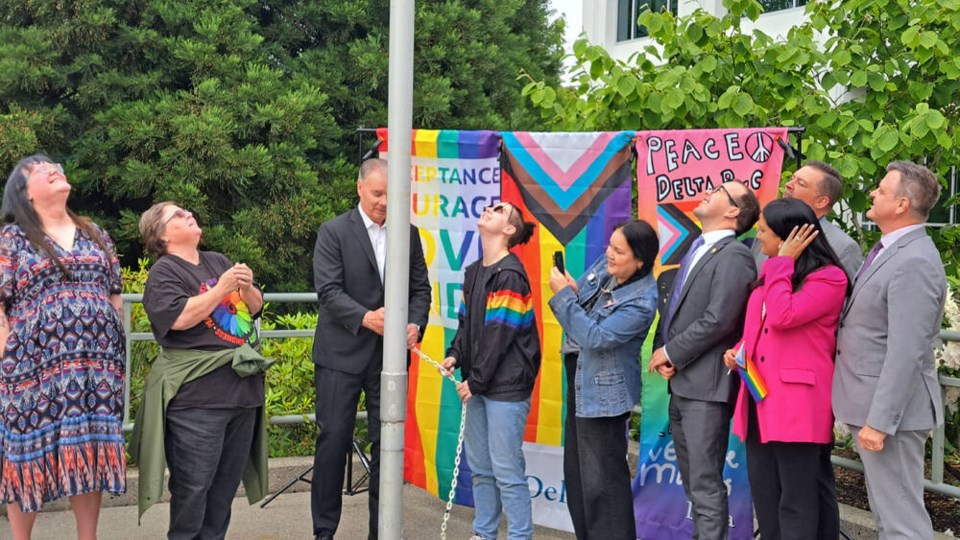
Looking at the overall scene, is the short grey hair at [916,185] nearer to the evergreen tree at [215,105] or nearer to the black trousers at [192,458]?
the black trousers at [192,458]

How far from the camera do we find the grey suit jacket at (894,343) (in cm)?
417

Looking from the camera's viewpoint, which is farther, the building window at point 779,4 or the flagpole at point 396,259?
the building window at point 779,4

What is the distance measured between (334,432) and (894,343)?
2.86 meters

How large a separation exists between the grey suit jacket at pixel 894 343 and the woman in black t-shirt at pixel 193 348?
2736mm

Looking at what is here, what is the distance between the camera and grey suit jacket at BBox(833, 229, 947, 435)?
4172 mm

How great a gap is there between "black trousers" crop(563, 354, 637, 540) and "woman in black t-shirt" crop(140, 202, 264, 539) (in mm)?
1630

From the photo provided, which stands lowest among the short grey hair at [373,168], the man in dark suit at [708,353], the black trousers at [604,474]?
the black trousers at [604,474]

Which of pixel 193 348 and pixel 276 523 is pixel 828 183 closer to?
pixel 193 348

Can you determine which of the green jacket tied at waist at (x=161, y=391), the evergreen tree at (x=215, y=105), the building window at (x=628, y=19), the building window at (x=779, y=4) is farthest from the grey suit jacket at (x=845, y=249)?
the building window at (x=628, y=19)

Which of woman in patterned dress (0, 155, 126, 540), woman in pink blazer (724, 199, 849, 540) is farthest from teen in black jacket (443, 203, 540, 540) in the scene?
woman in patterned dress (0, 155, 126, 540)

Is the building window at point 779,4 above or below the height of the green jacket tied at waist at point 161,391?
above

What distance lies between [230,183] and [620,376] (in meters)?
5.11

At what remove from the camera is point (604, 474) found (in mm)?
5203

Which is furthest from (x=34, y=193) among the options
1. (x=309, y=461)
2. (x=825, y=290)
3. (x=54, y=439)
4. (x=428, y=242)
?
(x=825, y=290)
